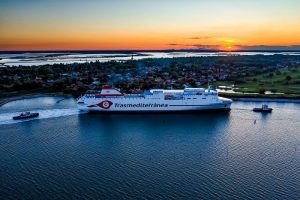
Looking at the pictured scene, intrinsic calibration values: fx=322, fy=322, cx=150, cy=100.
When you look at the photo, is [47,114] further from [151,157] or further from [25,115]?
[151,157]

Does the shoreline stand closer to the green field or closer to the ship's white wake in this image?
the ship's white wake

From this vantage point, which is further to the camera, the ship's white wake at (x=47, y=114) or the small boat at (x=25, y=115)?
the small boat at (x=25, y=115)

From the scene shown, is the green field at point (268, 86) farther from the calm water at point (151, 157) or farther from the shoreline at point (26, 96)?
the shoreline at point (26, 96)

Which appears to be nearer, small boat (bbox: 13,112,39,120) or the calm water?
the calm water

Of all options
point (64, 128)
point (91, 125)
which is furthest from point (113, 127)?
point (64, 128)

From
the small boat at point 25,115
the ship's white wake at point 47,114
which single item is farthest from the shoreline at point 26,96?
the small boat at point 25,115

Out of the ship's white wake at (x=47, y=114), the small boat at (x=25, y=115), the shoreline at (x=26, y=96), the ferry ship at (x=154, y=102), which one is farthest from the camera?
the shoreline at (x=26, y=96)

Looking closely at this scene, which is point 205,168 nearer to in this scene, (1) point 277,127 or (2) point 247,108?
(1) point 277,127

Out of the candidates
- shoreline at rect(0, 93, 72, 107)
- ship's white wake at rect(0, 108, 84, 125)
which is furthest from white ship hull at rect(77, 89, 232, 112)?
shoreline at rect(0, 93, 72, 107)

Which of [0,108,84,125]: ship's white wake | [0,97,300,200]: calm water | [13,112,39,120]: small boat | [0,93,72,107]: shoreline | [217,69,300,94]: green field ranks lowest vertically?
[0,97,300,200]: calm water

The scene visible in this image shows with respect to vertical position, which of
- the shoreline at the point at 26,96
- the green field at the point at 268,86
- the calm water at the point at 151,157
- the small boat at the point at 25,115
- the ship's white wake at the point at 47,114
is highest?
the green field at the point at 268,86
